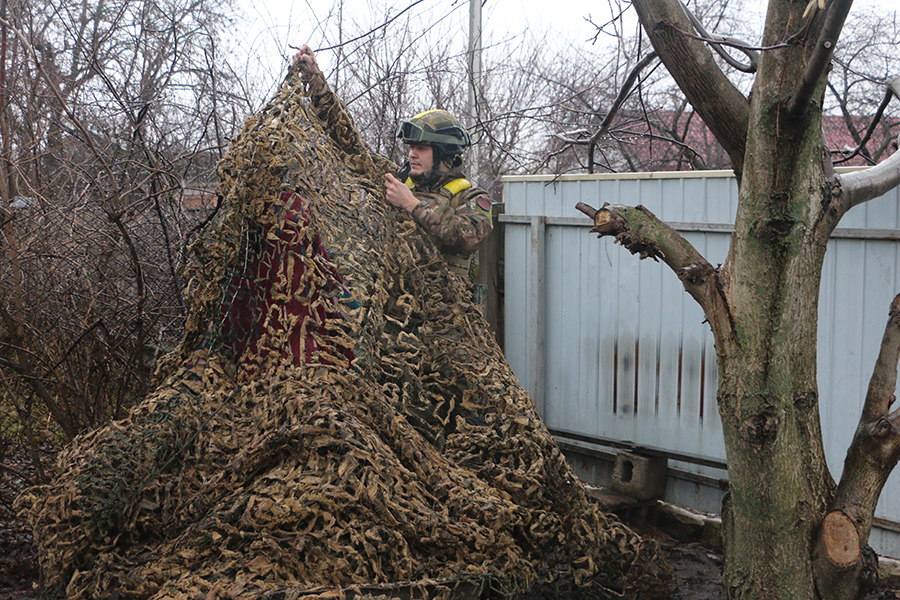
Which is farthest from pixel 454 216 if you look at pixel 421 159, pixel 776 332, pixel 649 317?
pixel 776 332

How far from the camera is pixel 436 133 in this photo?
4469 millimetres

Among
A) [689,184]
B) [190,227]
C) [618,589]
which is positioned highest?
[689,184]

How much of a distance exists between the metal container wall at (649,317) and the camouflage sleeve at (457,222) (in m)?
0.94

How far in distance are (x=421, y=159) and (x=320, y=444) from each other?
2.25 meters

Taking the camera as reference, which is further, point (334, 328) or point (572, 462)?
point (572, 462)

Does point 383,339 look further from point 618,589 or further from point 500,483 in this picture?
point 618,589

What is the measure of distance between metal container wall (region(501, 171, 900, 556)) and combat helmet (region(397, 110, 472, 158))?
3.06 ft

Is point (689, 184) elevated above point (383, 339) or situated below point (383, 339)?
above

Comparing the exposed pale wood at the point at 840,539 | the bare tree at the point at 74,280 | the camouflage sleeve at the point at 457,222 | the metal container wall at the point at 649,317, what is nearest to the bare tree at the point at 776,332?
the exposed pale wood at the point at 840,539

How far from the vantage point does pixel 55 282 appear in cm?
401

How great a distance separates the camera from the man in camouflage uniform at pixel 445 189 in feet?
13.6

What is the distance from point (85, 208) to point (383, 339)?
1795 millimetres

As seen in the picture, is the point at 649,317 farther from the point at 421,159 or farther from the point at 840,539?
the point at 840,539

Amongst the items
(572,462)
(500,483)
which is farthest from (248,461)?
(572,462)
